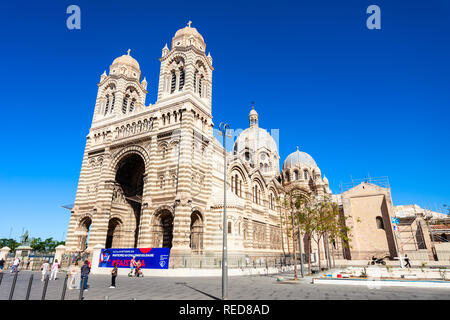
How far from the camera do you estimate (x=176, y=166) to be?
26.9 metres

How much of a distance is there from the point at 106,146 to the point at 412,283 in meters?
31.6

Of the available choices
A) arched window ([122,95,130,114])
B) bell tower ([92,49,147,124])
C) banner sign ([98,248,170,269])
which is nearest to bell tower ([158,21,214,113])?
bell tower ([92,49,147,124])

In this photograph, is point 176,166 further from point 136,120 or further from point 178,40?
point 178,40

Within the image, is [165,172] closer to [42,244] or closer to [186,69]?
[186,69]

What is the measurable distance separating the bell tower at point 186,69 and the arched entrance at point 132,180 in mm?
8538

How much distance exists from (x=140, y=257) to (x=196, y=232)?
669cm

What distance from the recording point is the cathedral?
26.5m

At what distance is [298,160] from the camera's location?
5588 cm

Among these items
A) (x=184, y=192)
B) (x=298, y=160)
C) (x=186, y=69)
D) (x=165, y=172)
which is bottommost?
(x=184, y=192)

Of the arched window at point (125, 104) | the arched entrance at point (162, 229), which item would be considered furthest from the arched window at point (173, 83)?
the arched entrance at point (162, 229)

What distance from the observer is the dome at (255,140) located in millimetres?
56284

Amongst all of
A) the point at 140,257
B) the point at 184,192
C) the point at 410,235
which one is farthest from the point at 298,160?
the point at 140,257

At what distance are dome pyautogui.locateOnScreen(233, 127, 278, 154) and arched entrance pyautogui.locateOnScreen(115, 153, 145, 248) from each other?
87.8ft
